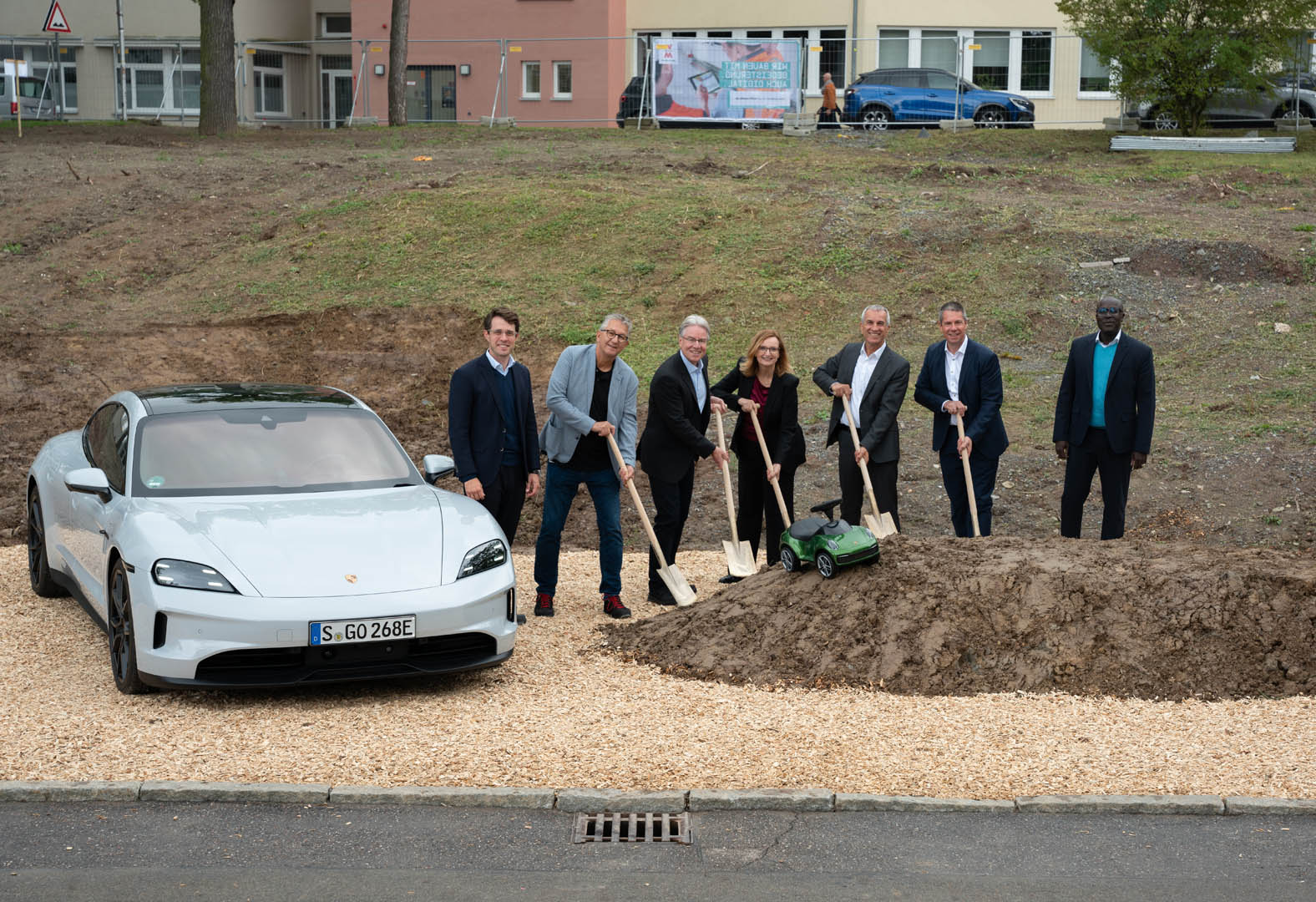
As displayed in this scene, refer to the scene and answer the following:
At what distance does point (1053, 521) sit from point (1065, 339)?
530 cm

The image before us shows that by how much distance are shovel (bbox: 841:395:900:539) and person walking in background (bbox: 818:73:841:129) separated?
22569mm

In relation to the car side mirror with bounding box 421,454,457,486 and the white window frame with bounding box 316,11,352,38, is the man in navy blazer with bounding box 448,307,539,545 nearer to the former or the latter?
the car side mirror with bounding box 421,454,457,486

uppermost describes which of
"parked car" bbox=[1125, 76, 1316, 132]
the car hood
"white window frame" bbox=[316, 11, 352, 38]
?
"white window frame" bbox=[316, 11, 352, 38]

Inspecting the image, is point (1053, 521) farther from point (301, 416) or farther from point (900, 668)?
point (301, 416)

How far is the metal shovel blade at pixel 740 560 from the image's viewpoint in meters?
10.3

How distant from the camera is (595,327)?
17953mm

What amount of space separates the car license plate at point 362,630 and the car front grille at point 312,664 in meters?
0.05

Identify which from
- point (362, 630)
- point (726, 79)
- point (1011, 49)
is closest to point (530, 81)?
point (726, 79)

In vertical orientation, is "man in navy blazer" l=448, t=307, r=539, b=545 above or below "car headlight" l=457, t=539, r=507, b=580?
above

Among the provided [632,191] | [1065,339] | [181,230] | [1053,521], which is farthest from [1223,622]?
[181,230]

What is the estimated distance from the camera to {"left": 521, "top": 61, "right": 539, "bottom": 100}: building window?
140ft

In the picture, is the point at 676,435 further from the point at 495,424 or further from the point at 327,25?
the point at 327,25

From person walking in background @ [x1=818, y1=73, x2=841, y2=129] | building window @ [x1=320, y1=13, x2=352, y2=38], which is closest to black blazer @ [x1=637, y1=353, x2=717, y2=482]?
person walking in background @ [x1=818, y1=73, x2=841, y2=129]

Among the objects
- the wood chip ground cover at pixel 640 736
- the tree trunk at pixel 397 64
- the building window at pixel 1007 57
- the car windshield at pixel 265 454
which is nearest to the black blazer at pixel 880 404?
the wood chip ground cover at pixel 640 736
